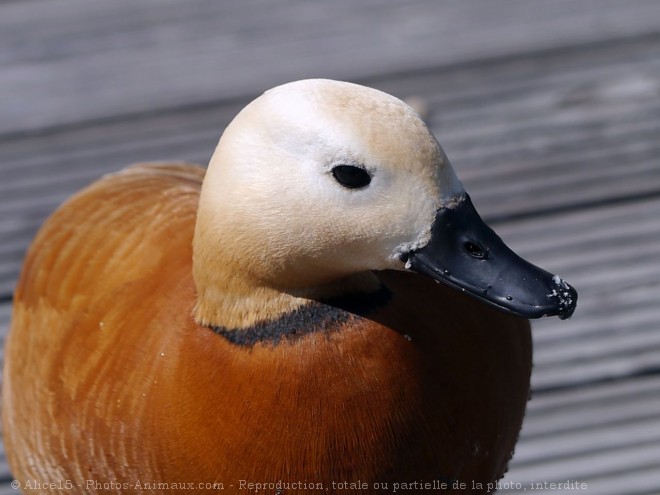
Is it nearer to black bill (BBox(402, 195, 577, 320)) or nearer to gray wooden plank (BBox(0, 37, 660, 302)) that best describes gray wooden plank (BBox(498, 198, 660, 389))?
gray wooden plank (BBox(0, 37, 660, 302))

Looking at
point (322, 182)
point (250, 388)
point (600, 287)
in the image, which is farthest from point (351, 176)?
point (600, 287)

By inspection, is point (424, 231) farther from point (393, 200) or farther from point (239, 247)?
point (239, 247)

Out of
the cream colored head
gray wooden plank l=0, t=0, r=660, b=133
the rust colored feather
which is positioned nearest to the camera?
the cream colored head

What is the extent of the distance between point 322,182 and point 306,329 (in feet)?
0.69

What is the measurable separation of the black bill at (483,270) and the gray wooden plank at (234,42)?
1.39 metres

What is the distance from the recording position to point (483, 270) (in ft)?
3.63

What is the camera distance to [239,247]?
1.10 metres

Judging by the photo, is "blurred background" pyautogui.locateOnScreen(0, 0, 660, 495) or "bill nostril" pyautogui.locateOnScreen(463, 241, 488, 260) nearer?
"bill nostril" pyautogui.locateOnScreen(463, 241, 488, 260)

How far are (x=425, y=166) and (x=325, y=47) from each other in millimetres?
1531

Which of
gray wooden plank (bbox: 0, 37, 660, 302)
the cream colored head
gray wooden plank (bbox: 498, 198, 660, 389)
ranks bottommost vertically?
gray wooden plank (bbox: 498, 198, 660, 389)

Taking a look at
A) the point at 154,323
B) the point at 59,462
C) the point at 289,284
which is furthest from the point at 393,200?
the point at 59,462

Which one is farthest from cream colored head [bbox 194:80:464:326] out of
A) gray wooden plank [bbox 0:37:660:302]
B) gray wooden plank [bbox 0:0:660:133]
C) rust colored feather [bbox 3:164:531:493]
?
gray wooden plank [bbox 0:0:660:133]

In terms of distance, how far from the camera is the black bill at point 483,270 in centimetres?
109

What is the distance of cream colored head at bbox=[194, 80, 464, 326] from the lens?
1.03 metres
